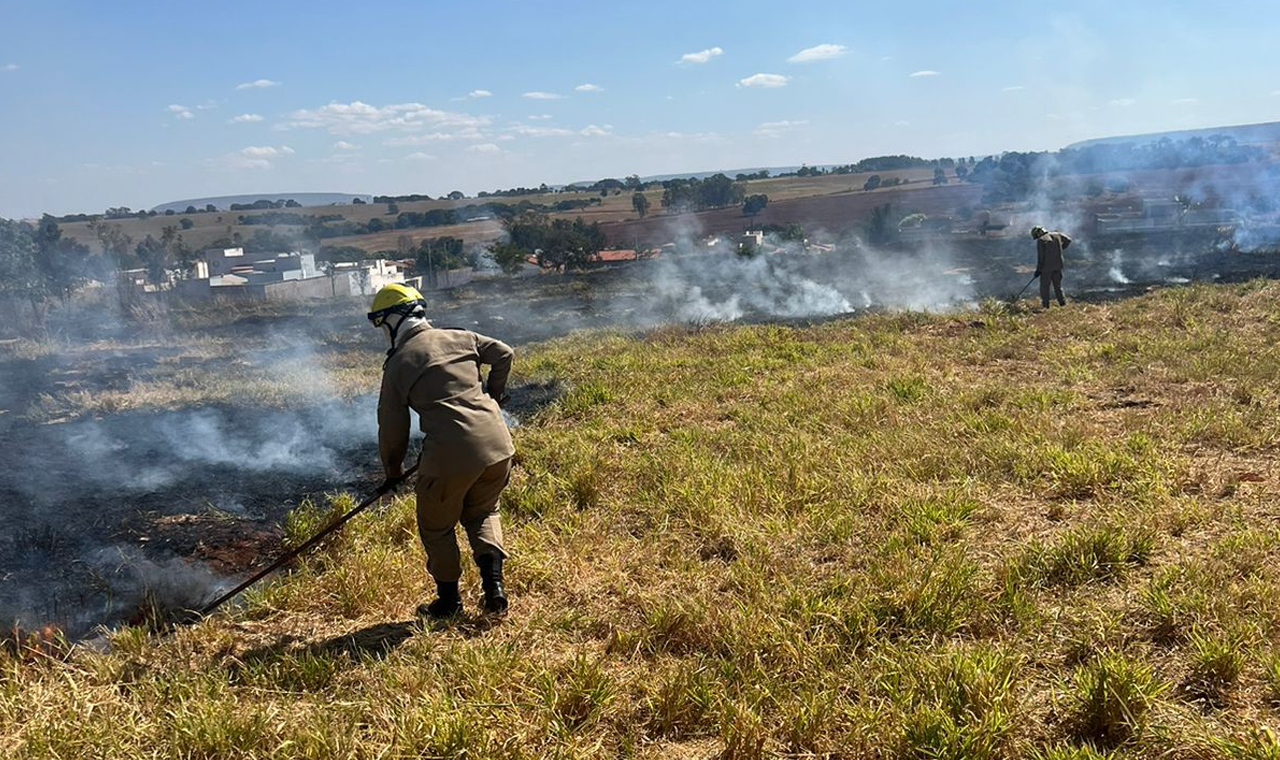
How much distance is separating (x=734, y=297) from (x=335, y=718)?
19.1m

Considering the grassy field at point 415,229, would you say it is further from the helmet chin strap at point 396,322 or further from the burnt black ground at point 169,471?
the helmet chin strap at point 396,322

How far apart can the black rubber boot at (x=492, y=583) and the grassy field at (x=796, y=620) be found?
0.29 ft

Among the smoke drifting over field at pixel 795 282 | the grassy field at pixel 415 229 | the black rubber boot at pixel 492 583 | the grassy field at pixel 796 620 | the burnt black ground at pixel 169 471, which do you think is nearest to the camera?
the grassy field at pixel 796 620

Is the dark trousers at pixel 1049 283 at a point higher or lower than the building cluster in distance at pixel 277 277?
lower

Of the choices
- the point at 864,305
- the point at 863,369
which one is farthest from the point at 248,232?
the point at 863,369

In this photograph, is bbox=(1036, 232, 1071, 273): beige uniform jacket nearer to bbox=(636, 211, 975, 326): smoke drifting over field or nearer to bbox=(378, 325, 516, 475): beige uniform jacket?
bbox=(636, 211, 975, 326): smoke drifting over field

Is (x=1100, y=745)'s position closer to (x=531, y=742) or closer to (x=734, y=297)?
(x=531, y=742)

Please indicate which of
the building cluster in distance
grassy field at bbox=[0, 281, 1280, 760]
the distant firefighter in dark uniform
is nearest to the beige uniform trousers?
grassy field at bbox=[0, 281, 1280, 760]

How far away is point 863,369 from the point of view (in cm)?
919

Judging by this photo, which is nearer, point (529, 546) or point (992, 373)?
point (529, 546)

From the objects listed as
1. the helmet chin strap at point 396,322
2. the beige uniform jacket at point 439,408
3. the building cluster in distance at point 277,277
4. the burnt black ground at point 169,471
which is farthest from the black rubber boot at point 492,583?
the building cluster in distance at point 277,277

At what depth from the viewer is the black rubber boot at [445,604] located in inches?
146

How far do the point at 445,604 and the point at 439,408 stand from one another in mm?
1000

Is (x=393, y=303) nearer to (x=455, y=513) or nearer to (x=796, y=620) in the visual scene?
(x=455, y=513)
